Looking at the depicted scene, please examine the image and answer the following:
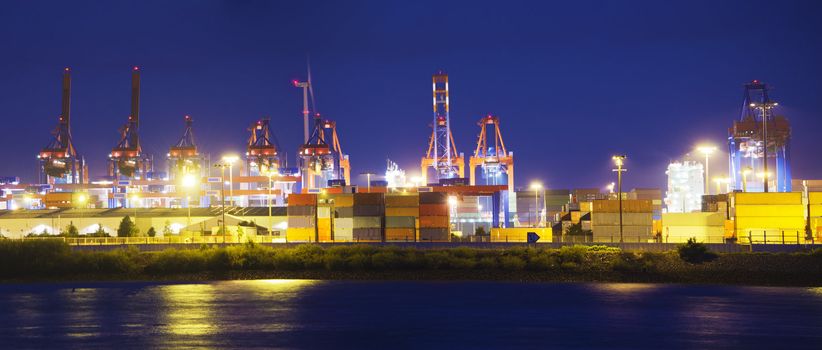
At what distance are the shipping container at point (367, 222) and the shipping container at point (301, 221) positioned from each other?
110 inches

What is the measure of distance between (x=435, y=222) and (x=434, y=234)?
0.88 meters

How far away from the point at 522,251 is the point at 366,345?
1686 cm

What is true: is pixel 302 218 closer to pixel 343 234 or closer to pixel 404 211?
pixel 343 234

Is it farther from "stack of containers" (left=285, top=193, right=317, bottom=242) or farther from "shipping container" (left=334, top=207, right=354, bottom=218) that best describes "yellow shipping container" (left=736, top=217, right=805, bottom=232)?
"stack of containers" (left=285, top=193, right=317, bottom=242)

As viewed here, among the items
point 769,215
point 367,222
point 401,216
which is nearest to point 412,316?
point 769,215

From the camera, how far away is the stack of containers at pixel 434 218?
51.9 m

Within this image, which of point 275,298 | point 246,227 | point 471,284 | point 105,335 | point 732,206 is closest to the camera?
point 105,335

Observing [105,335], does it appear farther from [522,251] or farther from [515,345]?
[522,251]

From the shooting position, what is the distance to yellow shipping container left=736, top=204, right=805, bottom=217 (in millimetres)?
43125

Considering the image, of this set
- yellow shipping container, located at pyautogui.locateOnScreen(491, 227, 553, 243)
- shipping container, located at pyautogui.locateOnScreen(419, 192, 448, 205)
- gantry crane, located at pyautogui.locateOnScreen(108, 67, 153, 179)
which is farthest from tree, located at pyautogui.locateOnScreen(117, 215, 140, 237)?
gantry crane, located at pyautogui.locateOnScreen(108, 67, 153, 179)

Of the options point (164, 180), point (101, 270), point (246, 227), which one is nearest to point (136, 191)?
point (164, 180)

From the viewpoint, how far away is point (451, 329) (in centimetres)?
2286

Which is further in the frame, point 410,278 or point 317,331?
point 410,278

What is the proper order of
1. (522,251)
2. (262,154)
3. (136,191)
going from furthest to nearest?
(136,191), (262,154), (522,251)
